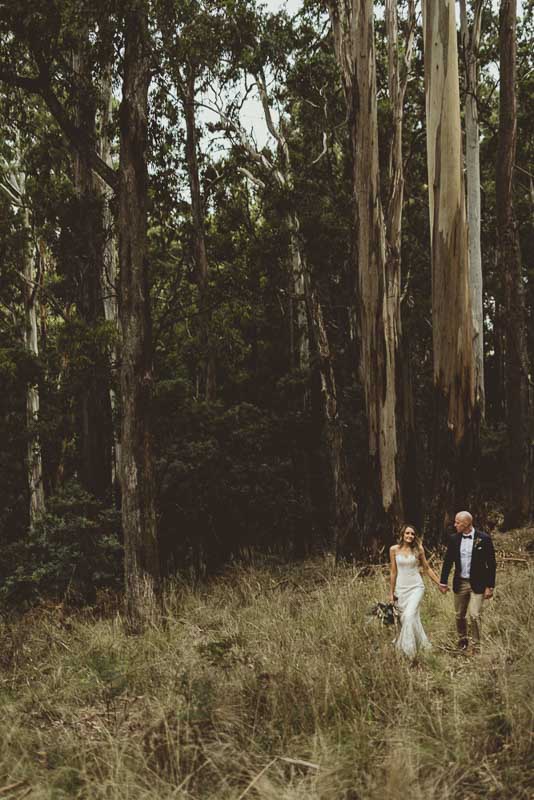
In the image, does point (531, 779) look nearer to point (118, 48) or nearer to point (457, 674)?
point (457, 674)

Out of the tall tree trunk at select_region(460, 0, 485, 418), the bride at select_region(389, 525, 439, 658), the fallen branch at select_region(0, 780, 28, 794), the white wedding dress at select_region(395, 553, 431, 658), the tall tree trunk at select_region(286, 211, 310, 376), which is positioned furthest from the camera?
the tall tree trunk at select_region(286, 211, 310, 376)

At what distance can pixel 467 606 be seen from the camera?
731cm

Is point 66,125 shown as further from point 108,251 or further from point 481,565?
point 108,251

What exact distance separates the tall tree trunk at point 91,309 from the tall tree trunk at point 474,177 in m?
7.25

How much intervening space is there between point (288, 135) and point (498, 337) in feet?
30.9

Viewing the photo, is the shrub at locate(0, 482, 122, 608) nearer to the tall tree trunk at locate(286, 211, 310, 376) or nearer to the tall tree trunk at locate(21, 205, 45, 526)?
the tall tree trunk at locate(21, 205, 45, 526)

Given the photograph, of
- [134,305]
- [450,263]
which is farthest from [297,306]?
[134,305]

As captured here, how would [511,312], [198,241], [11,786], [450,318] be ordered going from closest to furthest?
[11,786] < [450,318] < [511,312] < [198,241]

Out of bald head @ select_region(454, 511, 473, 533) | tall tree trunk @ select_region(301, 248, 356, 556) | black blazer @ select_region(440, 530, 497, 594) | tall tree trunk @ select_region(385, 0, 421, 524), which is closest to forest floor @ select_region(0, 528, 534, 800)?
black blazer @ select_region(440, 530, 497, 594)

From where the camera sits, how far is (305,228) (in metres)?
20.6

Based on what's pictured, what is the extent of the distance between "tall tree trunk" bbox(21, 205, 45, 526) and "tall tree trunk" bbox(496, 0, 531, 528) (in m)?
10.4

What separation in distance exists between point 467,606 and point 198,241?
558 inches

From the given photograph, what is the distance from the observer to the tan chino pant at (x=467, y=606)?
7.16 metres

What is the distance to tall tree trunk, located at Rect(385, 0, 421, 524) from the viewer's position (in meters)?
13.7
